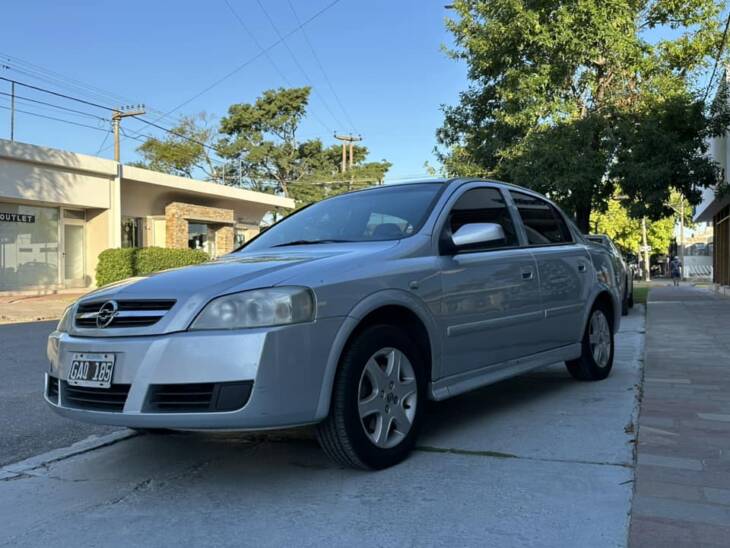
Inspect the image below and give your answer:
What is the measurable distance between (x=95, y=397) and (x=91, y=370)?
5.5 inches

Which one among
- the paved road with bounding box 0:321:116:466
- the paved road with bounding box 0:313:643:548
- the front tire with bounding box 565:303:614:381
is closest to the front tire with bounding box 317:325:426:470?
the paved road with bounding box 0:313:643:548

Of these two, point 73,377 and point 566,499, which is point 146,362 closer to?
point 73,377

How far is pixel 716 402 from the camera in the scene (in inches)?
213

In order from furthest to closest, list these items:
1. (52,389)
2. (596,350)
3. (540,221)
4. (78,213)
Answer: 1. (78,213)
2. (596,350)
3. (540,221)
4. (52,389)

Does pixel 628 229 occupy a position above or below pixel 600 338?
above

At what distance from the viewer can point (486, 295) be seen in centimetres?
462

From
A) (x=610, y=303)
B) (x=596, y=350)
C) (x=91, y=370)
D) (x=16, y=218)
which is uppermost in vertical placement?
(x=16, y=218)

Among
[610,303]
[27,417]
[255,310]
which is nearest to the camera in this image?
[255,310]

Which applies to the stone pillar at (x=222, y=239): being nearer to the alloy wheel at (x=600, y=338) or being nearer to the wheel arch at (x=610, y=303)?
the wheel arch at (x=610, y=303)

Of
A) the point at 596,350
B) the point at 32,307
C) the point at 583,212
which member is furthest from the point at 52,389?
the point at 583,212

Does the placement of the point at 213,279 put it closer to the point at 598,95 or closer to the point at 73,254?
the point at 598,95

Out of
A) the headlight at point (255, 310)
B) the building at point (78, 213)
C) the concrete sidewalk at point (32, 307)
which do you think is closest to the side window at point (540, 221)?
the headlight at point (255, 310)

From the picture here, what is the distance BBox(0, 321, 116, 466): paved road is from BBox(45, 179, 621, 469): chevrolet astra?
0.98 meters

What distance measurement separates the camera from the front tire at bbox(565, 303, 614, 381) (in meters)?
6.16
